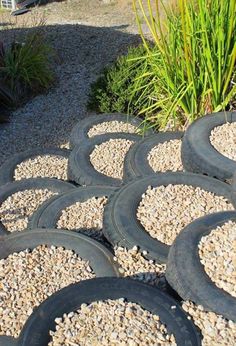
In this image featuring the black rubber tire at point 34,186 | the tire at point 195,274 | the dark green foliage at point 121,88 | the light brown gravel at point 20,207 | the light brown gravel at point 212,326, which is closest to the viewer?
the light brown gravel at point 212,326

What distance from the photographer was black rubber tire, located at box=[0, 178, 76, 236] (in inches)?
185

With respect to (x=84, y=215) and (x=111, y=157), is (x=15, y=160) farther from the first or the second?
(x=84, y=215)

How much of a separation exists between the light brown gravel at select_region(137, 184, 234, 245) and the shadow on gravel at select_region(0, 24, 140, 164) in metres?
3.26

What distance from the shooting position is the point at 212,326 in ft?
8.47

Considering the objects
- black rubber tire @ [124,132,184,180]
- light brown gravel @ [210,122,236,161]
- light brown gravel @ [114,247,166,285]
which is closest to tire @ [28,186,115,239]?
black rubber tire @ [124,132,184,180]

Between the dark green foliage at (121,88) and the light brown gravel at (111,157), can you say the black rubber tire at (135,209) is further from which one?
the dark green foliage at (121,88)

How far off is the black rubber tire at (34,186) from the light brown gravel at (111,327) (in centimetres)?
209

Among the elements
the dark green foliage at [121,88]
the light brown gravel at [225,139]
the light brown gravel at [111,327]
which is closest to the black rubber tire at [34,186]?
the light brown gravel at [225,139]

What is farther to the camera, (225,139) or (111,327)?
(225,139)

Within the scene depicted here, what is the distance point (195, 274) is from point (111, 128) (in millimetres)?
3321

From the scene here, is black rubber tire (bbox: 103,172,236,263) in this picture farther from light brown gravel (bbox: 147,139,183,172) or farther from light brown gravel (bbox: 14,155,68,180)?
light brown gravel (bbox: 14,155,68,180)

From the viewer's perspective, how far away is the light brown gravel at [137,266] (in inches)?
127

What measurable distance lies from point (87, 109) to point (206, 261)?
478 centimetres

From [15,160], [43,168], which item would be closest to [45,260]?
[43,168]
